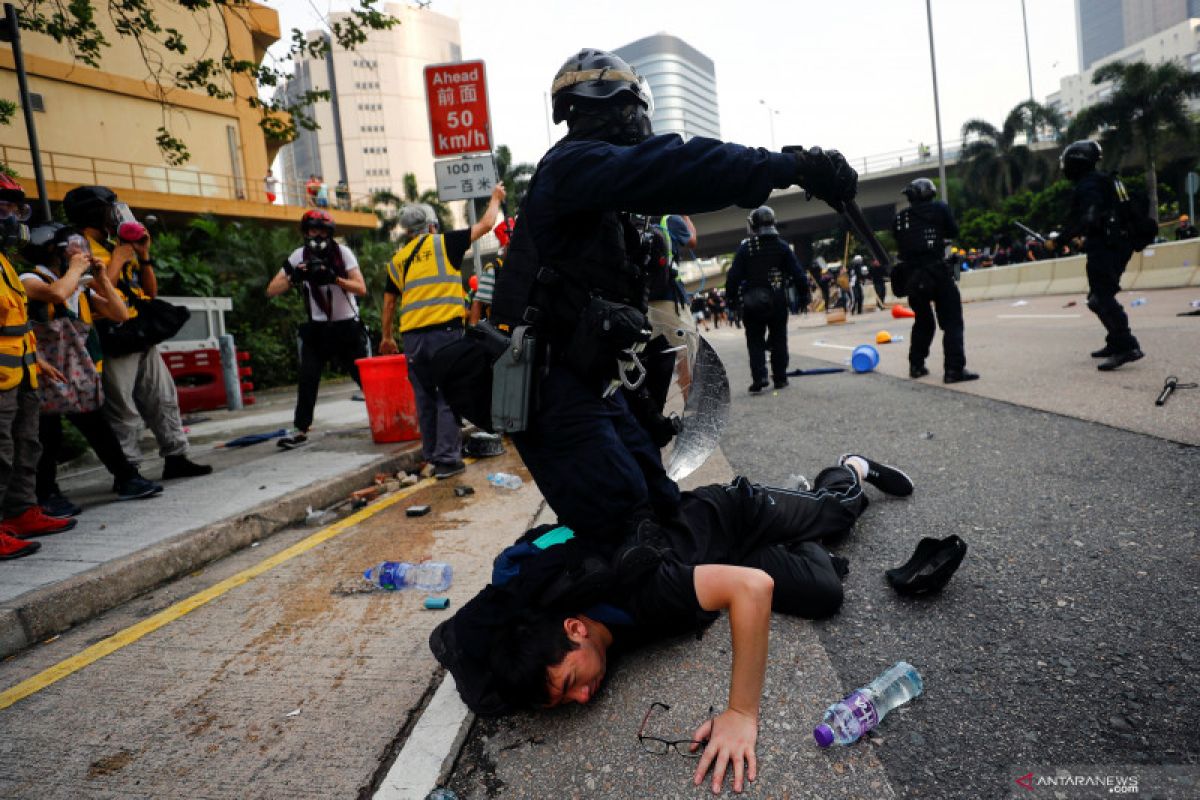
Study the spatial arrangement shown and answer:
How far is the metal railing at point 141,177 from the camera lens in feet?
65.5

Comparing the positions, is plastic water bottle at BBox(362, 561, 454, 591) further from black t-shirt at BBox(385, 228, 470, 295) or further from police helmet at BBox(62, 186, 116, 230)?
police helmet at BBox(62, 186, 116, 230)

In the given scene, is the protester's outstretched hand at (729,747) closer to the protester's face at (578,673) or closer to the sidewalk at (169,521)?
the protester's face at (578,673)

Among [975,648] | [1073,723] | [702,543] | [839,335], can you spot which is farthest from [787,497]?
[839,335]

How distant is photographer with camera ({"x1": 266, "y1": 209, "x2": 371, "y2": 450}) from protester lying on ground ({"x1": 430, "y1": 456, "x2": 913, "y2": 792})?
4.51 m

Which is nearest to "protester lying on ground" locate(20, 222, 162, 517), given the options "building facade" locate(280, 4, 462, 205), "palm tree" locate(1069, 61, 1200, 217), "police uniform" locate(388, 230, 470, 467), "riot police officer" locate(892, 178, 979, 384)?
"police uniform" locate(388, 230, 470, 467)

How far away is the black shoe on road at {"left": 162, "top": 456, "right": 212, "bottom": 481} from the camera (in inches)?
219

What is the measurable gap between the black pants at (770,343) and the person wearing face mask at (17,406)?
606 cm

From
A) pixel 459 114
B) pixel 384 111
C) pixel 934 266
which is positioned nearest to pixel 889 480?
pixel 934 266

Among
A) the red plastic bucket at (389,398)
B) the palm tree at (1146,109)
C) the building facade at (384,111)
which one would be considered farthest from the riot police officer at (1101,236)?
the building facade at (384,111)

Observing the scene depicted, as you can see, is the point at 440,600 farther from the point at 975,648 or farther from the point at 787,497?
the point at 975,648

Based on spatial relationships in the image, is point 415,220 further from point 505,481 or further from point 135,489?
point 135,489

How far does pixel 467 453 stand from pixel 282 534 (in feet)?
6.74

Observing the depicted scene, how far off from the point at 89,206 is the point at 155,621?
3.17 m

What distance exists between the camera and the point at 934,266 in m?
6.92
